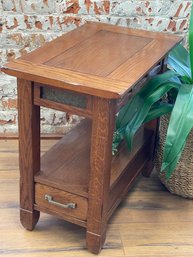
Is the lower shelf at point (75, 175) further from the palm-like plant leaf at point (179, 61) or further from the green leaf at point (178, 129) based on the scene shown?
the palm-like plant leaf at point (179, 61)

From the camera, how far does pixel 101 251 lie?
5.54ft

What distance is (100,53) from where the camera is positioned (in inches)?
64.0

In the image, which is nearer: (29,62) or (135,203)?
(29,62)

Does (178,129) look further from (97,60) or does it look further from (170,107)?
(97,60)

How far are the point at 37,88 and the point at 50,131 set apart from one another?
2.95 ft

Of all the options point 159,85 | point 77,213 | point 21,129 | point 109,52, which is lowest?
point 77,213

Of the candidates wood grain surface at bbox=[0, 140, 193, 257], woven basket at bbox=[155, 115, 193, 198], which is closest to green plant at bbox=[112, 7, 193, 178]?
woven basket at bbox=[155, 115, 193, 198]

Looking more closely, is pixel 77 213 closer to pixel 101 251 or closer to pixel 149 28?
pixel 101 251

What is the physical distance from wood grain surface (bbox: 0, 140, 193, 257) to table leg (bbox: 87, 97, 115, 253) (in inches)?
4.1

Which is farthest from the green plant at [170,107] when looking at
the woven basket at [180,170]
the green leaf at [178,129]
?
the woven basket at [180,170]

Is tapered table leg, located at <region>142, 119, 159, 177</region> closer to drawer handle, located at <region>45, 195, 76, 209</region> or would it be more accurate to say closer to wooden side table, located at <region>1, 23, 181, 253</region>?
wooden side table, located at <region>1, 23, 181, 253</region>

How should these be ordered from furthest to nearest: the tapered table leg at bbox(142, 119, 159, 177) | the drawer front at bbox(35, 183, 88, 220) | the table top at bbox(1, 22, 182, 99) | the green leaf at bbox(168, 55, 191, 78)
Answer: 1. the tapered table leg at bbox(142, 119, 159, 177)
2. the green leaf at bbox(168, 55, 191, 78)
3. the drawer front at bbox(35, 183, 88, 220)
4. the table top at bbox(1, 22, 182, 99)

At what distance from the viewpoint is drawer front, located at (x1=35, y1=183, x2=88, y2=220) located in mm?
1603

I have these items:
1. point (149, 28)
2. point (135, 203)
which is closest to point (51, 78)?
point (135, 203)
